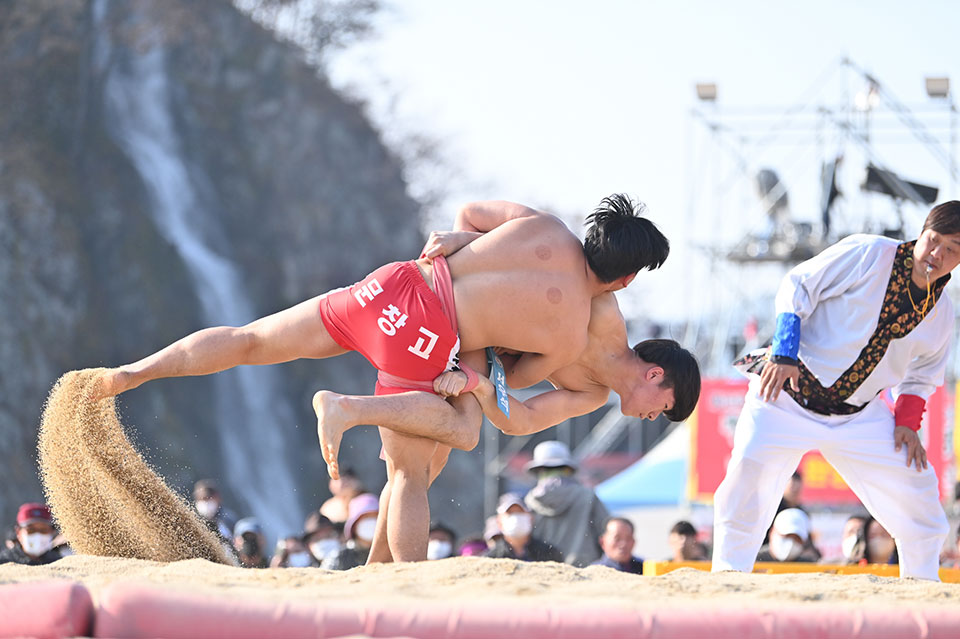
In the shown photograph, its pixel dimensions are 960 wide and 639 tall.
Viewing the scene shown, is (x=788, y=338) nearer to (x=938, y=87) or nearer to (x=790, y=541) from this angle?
(x=790, y=541)

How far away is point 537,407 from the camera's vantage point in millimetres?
4918

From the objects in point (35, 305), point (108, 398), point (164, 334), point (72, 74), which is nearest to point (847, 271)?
point (108, 398)

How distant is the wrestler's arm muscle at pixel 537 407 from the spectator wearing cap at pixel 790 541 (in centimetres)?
253

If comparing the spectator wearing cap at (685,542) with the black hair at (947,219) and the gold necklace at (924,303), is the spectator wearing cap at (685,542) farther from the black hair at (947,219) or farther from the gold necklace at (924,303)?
the black hair at (947,219)

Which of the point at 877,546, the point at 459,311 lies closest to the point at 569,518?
the point at 877,546

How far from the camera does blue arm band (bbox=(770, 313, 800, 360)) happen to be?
188 inches

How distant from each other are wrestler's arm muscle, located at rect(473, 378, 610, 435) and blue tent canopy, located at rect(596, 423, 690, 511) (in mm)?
8201

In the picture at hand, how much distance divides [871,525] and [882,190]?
21.0ft

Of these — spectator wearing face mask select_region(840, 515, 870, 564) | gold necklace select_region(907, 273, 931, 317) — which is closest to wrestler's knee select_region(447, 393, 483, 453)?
gold necklace select_region(907, 273, 931, 317)

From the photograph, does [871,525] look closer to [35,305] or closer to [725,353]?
[725,353]

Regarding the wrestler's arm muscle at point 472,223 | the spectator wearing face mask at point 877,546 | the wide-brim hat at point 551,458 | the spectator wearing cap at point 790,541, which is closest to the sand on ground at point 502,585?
the wrestler's arm muscle at point 472,223

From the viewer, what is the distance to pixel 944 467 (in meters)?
12.6

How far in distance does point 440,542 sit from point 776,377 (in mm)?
3276

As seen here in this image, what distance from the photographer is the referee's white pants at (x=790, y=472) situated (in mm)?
4828
